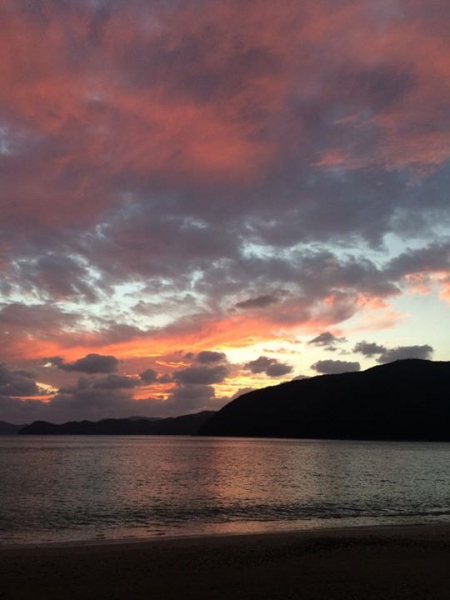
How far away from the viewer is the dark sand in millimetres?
17344

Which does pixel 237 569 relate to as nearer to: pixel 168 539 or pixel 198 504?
pixel 168 539

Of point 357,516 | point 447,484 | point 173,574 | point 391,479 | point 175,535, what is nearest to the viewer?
point 173,574

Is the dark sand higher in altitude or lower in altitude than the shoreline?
higher

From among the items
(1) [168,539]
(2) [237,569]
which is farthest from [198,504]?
(2) [237,569]

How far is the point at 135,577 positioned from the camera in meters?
19.4

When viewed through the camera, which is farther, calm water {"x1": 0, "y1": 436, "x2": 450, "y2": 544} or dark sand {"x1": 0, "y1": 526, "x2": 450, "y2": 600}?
calm water {"x1": 0, "y1": 436, "x2": 450, "y2": 544}

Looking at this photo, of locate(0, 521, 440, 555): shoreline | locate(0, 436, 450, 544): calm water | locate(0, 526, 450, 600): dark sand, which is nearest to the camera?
locate(0, 526, 450, 600): dark sand

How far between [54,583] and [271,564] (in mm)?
8611

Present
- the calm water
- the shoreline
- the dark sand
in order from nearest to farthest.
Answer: the dark sand, the shoreline, the calm water

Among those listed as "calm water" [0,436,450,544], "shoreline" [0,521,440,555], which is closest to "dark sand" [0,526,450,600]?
"shoreline" [0,521,440,555]

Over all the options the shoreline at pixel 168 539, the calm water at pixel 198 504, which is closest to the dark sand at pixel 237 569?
the shoreline at pixel 168 539

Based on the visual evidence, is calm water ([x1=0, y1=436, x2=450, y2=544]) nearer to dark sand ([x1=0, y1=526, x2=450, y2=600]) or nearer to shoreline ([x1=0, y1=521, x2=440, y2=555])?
shoreline ([x1=0, y1=521, x2=440, y2=555])

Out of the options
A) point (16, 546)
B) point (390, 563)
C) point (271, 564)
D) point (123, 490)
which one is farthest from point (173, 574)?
point (123, 490)

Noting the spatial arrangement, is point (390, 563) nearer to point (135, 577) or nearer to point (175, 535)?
point (135, 577)
